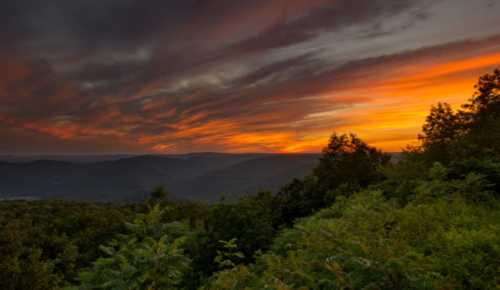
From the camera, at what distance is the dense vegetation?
16.1ft

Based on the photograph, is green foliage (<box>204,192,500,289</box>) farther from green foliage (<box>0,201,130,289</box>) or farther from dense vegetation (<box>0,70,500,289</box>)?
green foliage (<box>0,201,130,289</box>)

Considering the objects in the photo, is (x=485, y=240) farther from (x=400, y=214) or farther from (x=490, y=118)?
(x=490, y=118)

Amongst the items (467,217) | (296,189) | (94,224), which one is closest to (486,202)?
(467,217)

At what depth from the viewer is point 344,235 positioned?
23.7 ft

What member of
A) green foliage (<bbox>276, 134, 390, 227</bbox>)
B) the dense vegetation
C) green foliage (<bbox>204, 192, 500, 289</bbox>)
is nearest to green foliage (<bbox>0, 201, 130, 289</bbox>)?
the dense vegetation

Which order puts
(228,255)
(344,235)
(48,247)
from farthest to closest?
1. (48,247)
2. (228,255)
3. (344,235)

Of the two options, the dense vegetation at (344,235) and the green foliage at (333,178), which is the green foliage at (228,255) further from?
the green foliage at (333,178)

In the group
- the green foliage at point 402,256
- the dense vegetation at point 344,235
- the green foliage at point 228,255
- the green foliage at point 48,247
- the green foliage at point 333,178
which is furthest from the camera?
the green foliage at point 333,178

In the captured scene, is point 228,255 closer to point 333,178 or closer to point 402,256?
point 402,256

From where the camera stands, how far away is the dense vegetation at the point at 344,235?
16.1ft

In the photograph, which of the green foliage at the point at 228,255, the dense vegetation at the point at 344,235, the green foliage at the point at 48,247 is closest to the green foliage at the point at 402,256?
the dense vegetation at the point at 344,235

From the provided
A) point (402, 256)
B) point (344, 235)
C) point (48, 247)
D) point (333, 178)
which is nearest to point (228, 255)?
point (344, 235)

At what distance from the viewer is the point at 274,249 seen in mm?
10492

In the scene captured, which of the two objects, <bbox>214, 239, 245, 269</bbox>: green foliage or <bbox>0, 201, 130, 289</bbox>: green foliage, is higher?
<bbox>214, 239, 245, 269</bbox>: green foliage
